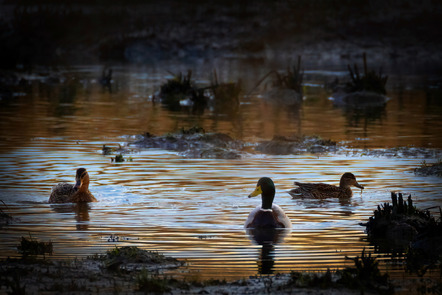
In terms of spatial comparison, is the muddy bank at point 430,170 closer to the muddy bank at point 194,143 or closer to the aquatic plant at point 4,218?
the muddy bank at point 194,143

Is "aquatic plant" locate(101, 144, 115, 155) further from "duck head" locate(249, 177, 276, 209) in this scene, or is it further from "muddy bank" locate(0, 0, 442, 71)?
"muddy bank" locate(0, 0, 442, 71)

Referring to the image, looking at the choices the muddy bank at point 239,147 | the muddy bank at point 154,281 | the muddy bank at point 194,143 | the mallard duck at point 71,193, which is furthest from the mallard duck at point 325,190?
the muddy bank at point 154,281

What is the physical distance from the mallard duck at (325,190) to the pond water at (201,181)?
153 mm

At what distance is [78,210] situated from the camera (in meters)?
16.5

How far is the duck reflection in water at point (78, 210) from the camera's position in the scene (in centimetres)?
1548

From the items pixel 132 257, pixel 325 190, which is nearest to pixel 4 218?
pixel 132 257

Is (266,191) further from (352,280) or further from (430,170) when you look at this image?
(430,170)

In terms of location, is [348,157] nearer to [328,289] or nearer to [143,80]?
[328,289]

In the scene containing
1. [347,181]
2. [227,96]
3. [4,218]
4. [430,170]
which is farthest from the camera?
[227,96]

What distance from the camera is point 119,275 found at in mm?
11000

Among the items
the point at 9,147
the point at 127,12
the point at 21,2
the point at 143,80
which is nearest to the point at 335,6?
the point at 127,12

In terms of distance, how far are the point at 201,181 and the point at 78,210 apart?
3.38 meters

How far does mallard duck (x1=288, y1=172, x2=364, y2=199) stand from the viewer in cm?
1725

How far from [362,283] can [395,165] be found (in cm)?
1123
